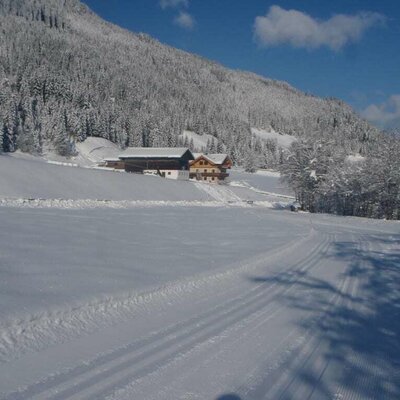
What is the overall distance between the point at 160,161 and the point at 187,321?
6961cm

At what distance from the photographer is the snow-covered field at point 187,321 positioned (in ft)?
16.3

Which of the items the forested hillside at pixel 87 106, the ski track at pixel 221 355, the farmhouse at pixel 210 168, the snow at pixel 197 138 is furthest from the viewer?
the snow at pixel 197 138

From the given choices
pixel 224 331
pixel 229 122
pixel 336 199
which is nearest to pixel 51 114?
pixel 336 199

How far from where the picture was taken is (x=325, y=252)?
16625 mm

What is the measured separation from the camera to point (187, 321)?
7184mm

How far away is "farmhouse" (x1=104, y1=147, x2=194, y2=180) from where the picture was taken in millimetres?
74688

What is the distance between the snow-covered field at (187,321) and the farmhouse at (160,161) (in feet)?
196

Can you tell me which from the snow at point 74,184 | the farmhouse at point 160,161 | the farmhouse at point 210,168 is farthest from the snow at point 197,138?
the snow at point 74,184

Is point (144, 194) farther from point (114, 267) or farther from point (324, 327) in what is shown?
point (324, 327)

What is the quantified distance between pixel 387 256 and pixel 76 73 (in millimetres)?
149210

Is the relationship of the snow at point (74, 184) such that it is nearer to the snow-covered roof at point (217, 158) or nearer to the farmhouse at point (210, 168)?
the farmhouse at point (210, 168)

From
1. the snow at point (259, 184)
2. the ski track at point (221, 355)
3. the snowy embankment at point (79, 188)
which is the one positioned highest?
the snow at point (259, 184)

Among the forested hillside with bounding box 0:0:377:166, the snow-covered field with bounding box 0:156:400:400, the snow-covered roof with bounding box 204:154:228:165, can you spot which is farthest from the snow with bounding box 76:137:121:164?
the snow-covered field with bounding box 0:156:400:400

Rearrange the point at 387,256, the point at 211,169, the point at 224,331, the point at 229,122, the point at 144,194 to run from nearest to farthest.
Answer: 1. the point at 224,331
2. the point at 387,256
3. the point at 144,194
4. the point at 211,169
5. the point at 229,122
